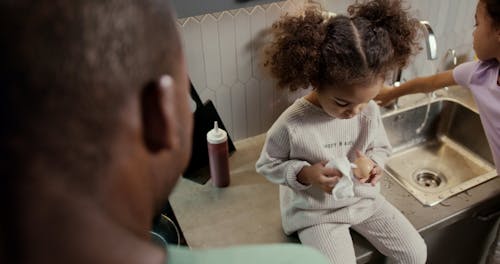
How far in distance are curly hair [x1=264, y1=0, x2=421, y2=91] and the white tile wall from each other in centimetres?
23

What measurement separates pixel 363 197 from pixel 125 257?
788 mm

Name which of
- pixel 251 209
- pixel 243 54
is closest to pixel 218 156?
pixel 251 209

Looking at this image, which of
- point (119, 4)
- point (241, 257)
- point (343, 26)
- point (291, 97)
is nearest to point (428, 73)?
point (291, 97)

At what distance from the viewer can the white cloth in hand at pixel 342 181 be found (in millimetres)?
939

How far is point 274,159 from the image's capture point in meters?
1.02

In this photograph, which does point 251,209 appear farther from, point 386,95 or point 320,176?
point 386,95

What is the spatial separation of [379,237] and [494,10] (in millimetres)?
598

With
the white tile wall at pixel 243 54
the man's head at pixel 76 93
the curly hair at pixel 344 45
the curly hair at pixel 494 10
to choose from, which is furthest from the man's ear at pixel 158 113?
the curly hair at pixel 494 10

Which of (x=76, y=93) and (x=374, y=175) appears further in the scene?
(x=374, y=175)

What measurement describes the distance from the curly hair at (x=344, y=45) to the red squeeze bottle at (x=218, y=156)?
0.25 metres

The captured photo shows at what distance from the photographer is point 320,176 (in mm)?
942

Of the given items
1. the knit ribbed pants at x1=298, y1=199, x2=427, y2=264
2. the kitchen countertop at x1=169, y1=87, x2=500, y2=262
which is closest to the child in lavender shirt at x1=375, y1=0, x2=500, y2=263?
the kitchen countertop at x1=169, y1=87, x2=500, y2=262

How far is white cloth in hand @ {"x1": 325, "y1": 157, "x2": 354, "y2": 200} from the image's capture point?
939mm

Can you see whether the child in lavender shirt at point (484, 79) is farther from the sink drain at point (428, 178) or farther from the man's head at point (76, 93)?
the man's head at point (76, 93)
